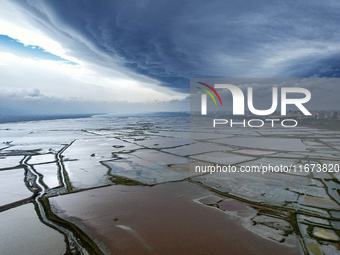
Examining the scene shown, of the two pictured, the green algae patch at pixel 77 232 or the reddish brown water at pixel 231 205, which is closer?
the green algae patch at pixel 77 232

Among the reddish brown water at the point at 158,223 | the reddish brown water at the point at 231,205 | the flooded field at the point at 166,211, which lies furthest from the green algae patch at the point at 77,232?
the reddish brown water at the point at 231,205

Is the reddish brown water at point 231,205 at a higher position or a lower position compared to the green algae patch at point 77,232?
lower

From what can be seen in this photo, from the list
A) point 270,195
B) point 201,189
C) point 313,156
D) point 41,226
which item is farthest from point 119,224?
point 313,156

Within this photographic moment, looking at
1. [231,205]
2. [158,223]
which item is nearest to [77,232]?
[158,223]

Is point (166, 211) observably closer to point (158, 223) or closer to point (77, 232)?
Result: point (158, 223)

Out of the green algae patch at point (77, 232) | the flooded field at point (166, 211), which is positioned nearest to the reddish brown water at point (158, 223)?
the flooded field at point (166, 211)

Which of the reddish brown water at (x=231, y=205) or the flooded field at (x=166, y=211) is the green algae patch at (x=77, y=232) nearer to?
the flooded field at (x=166, y=211)

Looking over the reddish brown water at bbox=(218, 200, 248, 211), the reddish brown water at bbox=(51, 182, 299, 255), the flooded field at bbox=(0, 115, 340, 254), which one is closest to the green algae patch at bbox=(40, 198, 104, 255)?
the flooded field at bbox=(0, 115, 340, 254)

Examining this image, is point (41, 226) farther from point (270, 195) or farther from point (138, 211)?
point (270, 195)
